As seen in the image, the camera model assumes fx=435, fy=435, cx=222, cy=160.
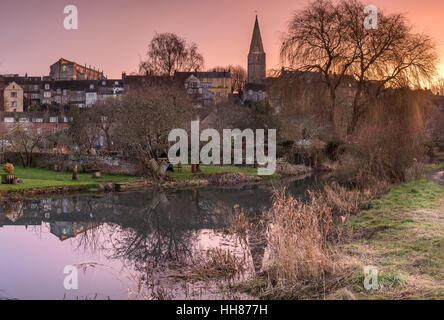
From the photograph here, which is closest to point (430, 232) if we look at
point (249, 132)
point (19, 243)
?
point (19, 243)

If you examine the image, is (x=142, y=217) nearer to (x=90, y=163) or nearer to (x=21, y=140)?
(x=90, y=163)

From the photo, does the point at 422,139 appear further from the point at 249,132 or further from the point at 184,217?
Result: the point at 249,132

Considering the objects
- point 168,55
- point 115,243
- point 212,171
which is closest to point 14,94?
point 168,55

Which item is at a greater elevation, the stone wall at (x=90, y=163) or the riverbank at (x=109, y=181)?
the stone wall at (x=90, y=163)

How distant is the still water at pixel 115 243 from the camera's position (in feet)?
26.9

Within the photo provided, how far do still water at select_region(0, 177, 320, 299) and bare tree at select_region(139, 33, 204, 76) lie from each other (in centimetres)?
2824

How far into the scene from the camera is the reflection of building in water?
13.1 metres

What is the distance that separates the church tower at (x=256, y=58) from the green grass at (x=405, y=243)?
81735 millimetres

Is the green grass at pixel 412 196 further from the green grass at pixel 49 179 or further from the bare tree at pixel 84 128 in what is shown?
the bare tree at pixel 84 128

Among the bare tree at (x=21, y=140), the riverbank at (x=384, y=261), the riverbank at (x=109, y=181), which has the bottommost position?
the riverbank at (x=109, y=181)

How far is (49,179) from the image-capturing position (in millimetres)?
23625

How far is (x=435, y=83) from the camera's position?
18750 mm

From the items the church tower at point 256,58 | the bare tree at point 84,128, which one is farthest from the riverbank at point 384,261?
the church tower at point 256,58

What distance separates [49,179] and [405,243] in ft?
64.3
